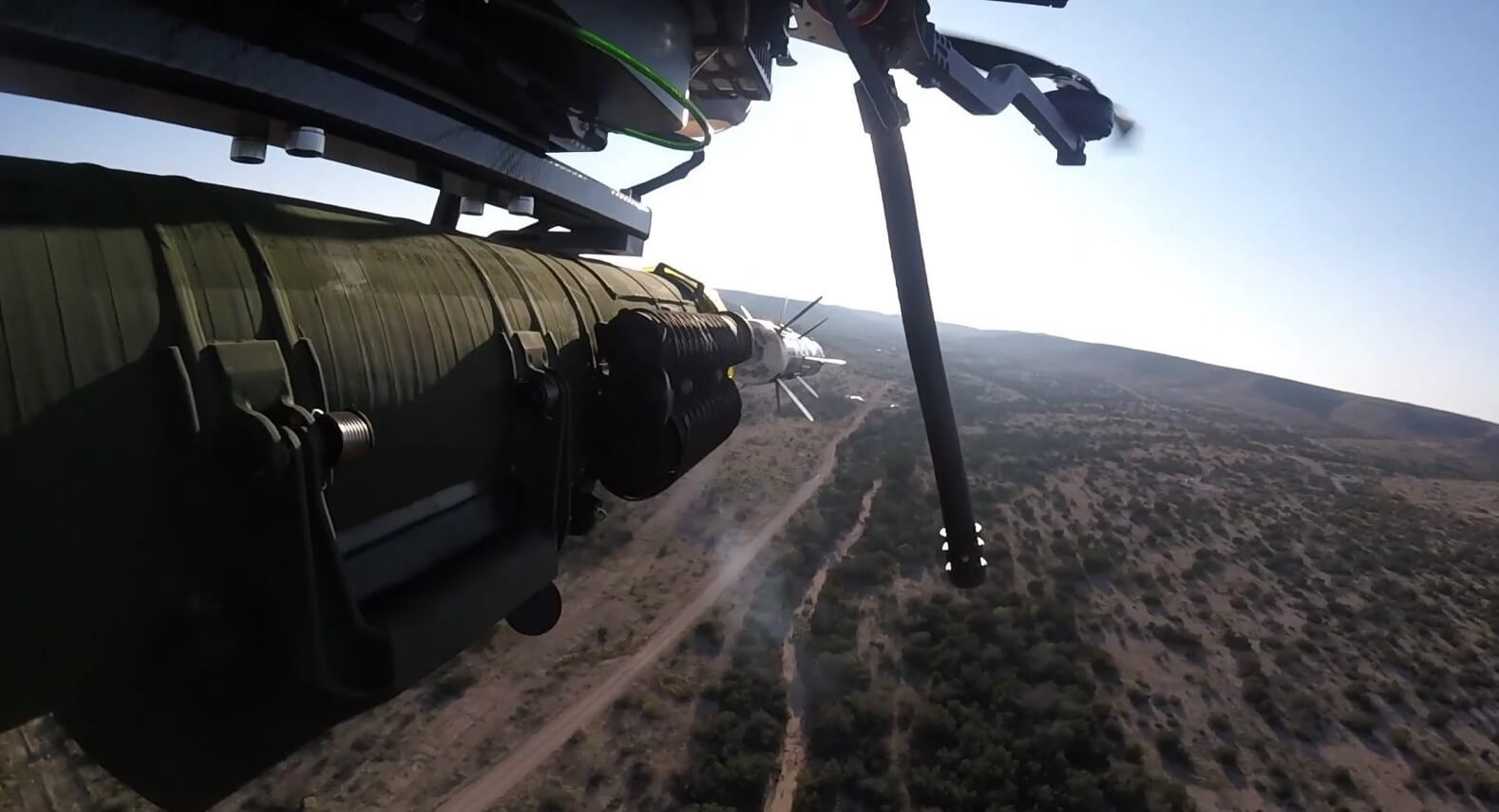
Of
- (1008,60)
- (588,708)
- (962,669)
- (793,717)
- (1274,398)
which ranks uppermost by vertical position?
(1008,60)

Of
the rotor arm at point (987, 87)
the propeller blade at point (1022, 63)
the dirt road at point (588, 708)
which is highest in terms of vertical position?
the propeller blade at point (1022, 63)

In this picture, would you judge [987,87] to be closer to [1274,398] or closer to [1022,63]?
[1022,63]

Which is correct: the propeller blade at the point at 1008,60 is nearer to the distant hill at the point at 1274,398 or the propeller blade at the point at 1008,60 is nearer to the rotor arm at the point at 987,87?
the rotor arm at the point at 987,87

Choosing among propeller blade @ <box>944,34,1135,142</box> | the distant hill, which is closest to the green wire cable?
propeller blade @ <box>944,34,1135,142</box>

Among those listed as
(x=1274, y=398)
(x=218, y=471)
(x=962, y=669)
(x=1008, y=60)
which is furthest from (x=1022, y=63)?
(x=1274, y=398)

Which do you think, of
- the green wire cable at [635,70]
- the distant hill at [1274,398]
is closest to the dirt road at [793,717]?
the green wire cable at [635,70]

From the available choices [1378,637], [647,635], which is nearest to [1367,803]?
[1378,637]
